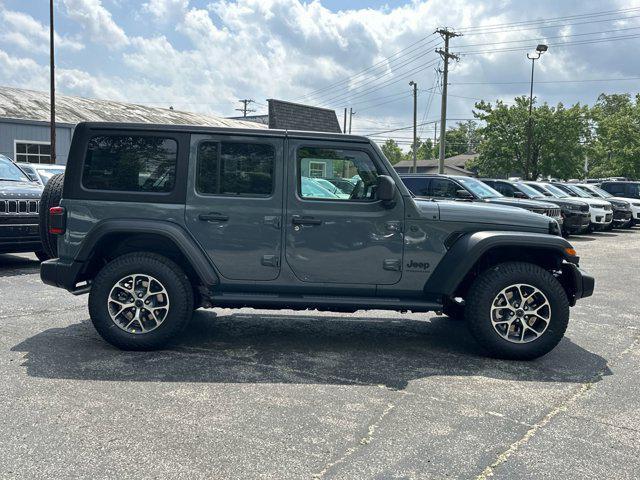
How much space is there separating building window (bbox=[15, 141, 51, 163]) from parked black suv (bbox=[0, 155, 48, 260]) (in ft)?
65.3

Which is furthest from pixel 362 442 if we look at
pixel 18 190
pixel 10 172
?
pixel 10 172

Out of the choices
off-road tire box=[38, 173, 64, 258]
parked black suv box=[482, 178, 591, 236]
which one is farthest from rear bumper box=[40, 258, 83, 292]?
parked black suv box=[482, 178, 591, 236]

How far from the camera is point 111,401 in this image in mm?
3885

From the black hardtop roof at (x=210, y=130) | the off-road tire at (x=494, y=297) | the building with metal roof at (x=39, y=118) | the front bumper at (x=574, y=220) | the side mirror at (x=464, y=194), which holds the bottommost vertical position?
the off-road tire at (x=494, y=297)

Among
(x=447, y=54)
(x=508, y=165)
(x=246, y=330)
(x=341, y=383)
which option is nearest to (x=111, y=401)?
(x=341, y=383)

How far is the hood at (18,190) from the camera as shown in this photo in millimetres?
8547

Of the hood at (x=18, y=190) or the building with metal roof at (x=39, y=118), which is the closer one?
the hood at (x=18, y=190)

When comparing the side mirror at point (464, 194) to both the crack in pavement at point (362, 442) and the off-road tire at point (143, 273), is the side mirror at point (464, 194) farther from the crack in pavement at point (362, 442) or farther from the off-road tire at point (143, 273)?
the crack in pavement at point (362, 442)

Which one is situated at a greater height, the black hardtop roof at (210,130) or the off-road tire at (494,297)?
the black hardtop roof at (210,130)

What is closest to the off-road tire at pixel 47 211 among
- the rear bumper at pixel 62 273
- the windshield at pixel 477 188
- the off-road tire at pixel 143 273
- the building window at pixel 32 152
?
the rear bumper at pixel 62 273

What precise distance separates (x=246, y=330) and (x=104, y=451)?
274 centimetres

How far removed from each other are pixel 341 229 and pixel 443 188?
28.6 ft

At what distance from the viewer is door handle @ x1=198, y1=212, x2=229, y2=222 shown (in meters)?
4.93

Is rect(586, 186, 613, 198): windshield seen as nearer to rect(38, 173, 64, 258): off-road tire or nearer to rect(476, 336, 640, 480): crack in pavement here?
rect(476, 336, 640, 480): crack in pavement
